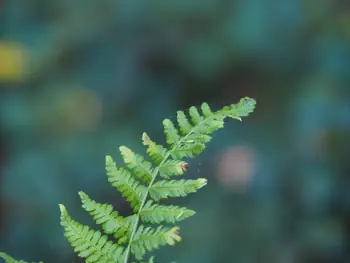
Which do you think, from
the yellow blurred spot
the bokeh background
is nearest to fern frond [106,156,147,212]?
the bokeh background

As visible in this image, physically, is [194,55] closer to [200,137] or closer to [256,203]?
[256,203]

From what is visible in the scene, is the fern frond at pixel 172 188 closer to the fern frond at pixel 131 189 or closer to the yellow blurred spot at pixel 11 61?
the fern frond at pixel 131 189

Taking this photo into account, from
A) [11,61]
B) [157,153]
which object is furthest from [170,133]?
[11,61]

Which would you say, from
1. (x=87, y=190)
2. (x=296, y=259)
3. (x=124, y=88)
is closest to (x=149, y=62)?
(x=124, y=88)

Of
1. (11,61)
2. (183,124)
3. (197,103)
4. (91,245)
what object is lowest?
(91,245)

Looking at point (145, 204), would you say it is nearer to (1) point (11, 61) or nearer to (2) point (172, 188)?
(2) point (172, 188)

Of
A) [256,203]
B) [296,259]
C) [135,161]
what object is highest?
[256,203]
